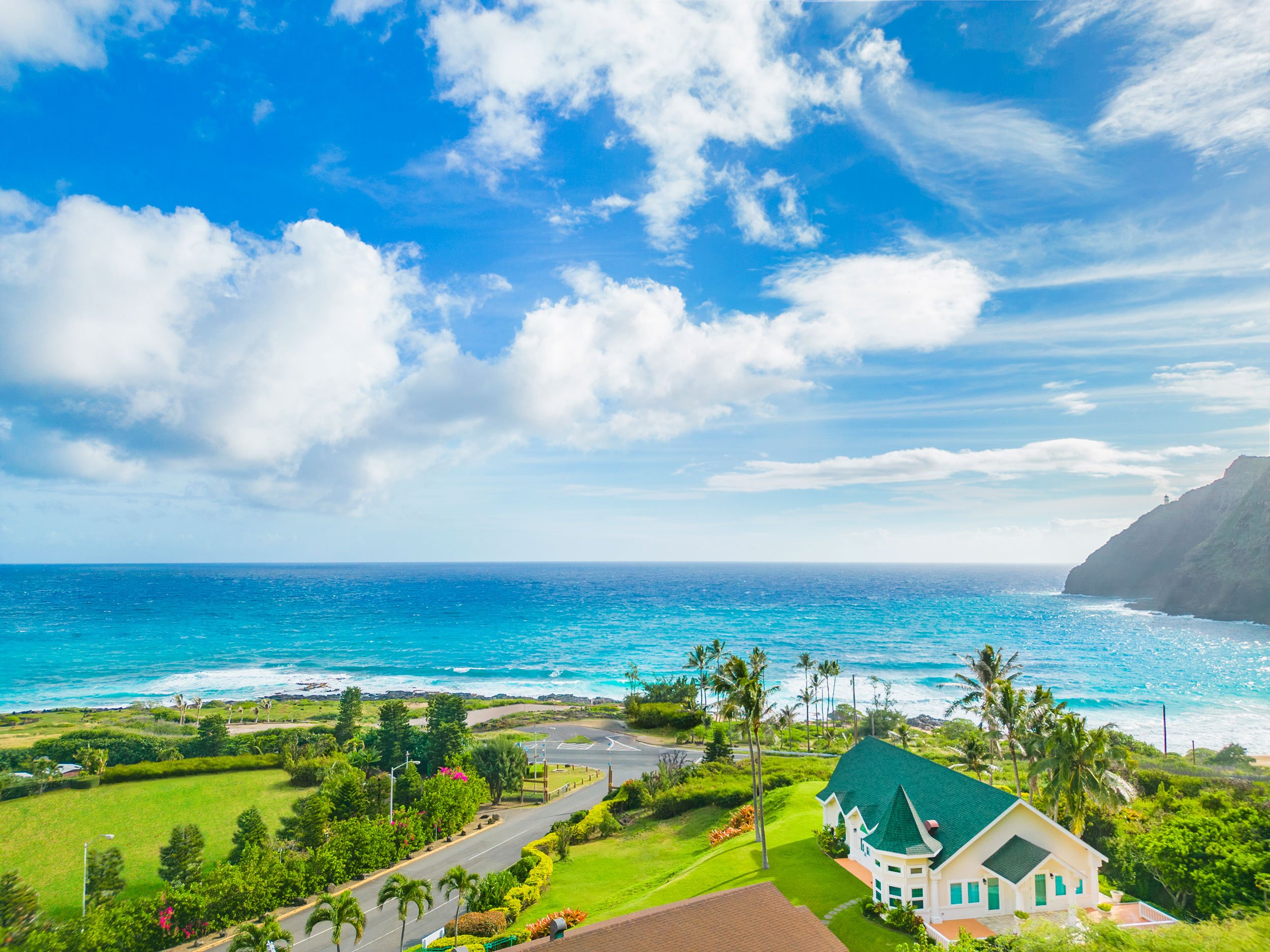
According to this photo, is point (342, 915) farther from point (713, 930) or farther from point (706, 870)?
point (713, 930)

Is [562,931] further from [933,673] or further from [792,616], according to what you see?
[792,616]

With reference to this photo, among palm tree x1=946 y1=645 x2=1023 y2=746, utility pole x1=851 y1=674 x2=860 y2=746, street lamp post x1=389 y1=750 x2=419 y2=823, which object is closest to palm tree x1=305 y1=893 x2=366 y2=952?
street lamp post x1=389 y1=750 x2=419 y2=823

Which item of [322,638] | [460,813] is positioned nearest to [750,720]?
[460,813]

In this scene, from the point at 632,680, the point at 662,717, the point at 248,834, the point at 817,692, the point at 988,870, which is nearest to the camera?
the point at 988,870

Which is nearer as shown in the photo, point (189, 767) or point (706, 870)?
point (706, 870)

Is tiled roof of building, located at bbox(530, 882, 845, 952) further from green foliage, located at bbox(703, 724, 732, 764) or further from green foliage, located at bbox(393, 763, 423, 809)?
green foliage, located at bbox(703, 724, 732, 764)

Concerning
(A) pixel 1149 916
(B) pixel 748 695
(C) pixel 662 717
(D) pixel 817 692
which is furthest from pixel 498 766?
(D) pixel 817 692

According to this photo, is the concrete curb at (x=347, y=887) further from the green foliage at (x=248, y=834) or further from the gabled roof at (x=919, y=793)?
the gabled roof at (x=919, y=793)
